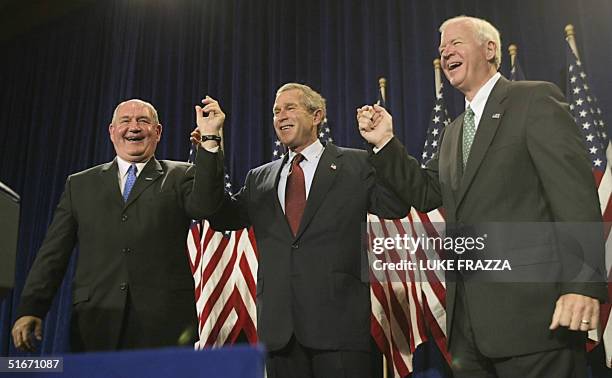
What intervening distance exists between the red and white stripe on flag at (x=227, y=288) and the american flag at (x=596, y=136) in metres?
1.81

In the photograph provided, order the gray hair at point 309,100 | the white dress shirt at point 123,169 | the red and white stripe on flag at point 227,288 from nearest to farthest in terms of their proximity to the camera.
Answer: the white dress shirt at point 123,169, the gray hair at point 309,100, the red and white stripe on flag at point 227,288

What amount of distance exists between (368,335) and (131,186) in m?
1.02

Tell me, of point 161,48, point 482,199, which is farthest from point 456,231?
point 161,48

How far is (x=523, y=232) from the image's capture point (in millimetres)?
1903

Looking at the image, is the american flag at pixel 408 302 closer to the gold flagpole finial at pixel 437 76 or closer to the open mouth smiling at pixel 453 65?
the gold flagpole finial at pixel 437 76

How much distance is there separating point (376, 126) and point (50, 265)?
1.27 m

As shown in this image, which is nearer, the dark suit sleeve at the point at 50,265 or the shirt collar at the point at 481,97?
the shirt collar at the point at 481,97

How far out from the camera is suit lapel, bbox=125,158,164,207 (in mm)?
2494

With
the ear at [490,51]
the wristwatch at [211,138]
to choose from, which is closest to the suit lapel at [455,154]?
the ear at [490,51]

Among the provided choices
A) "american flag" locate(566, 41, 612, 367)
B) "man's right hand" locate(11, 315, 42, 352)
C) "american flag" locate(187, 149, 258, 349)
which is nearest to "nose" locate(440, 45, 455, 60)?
"american flag" locate(566, 41, 612, 367)

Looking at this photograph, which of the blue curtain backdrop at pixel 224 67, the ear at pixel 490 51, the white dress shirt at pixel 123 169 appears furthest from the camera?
the blue curtain backdrop at pixel 224 67

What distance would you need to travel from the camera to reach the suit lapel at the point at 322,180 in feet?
8.05

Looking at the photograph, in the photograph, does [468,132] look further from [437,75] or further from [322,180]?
[437,75]

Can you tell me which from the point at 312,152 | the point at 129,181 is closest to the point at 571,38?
the point at 312,152
